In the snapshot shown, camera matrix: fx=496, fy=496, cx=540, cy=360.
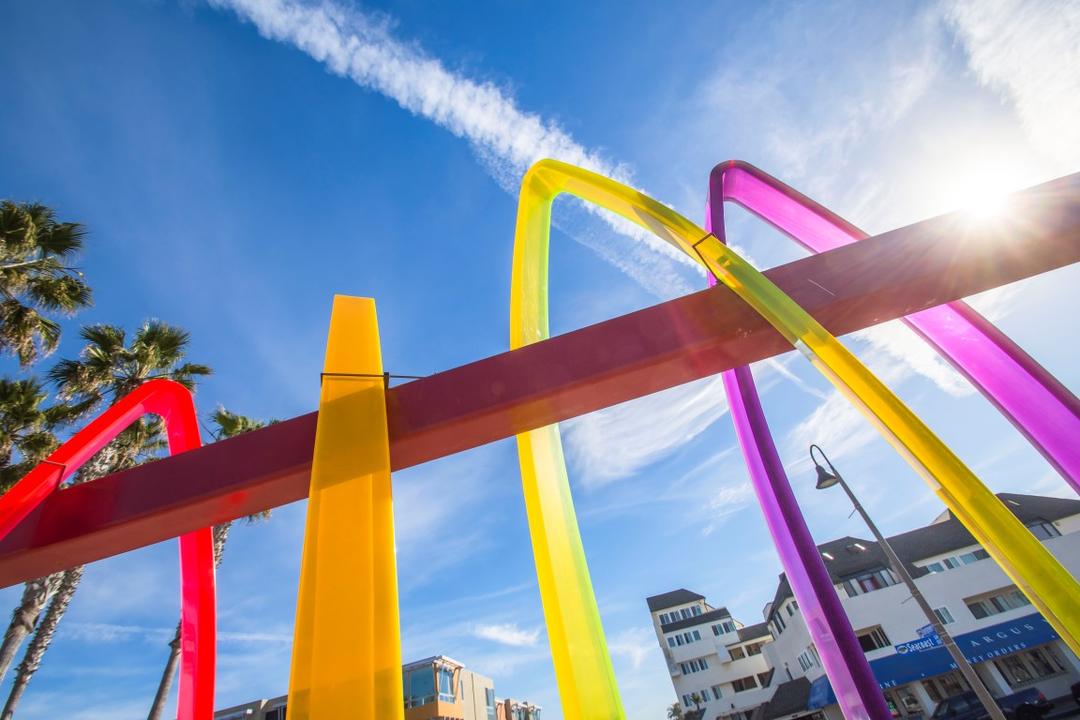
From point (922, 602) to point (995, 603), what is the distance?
23.3 meters

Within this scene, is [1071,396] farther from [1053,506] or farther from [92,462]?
[1053,506]

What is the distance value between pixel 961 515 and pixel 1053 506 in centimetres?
4149

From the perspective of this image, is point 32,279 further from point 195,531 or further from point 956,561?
point 956,561

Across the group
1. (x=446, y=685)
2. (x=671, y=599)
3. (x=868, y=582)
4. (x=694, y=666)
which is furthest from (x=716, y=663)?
(x=446, y=685)

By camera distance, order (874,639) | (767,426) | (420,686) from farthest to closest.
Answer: (420,686) < (874,639) < (767,426)

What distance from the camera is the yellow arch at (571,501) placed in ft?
4.51

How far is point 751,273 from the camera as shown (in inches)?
88.1

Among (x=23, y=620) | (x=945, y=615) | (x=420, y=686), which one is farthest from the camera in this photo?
(x=420, y=686)

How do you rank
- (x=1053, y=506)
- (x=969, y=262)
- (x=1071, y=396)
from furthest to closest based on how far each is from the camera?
1. (x=1053, y=506)
2. (x=1071, y=396)
3. (x=969, y=262)

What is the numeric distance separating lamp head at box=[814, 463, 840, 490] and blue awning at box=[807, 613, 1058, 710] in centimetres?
1857

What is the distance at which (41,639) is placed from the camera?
433 inches

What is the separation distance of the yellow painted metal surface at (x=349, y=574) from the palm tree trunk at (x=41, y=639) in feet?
42.6

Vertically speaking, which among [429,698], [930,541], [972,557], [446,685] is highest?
[930,541]

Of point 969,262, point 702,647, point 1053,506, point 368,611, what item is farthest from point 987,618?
point 368,611
